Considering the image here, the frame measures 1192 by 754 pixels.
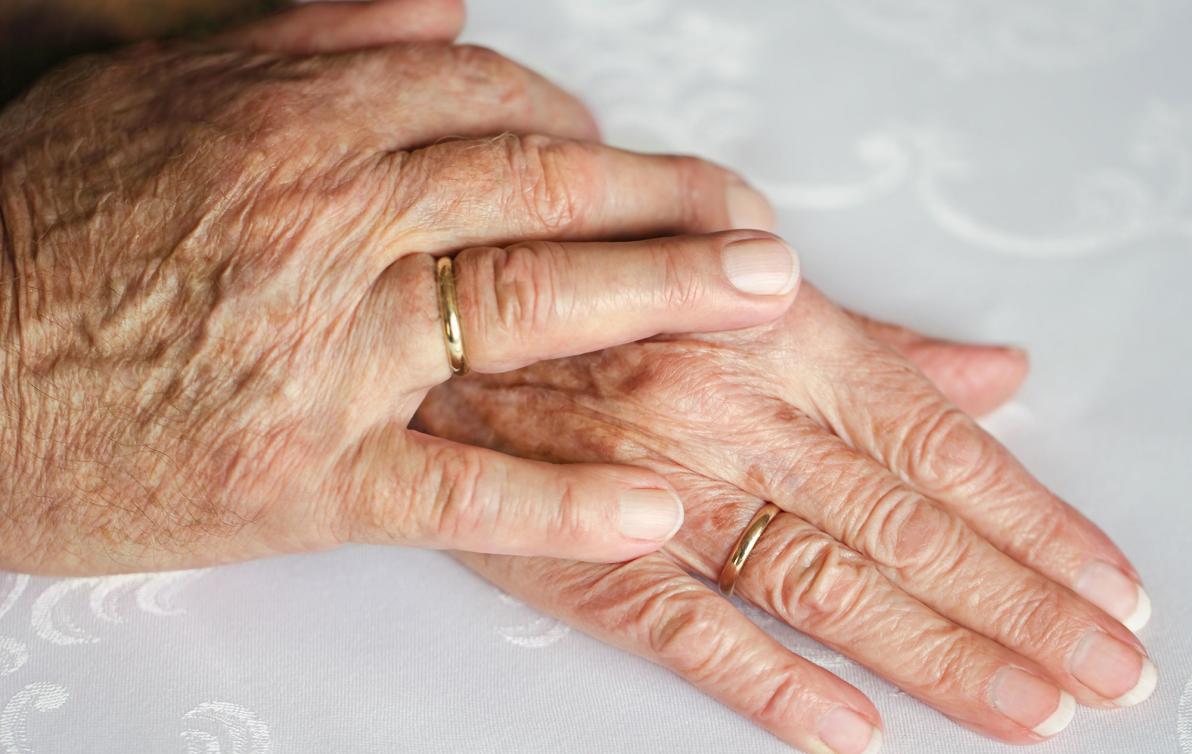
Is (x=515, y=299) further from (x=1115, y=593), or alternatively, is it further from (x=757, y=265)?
(x=1115, y=593)

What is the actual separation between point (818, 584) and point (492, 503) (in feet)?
0.87

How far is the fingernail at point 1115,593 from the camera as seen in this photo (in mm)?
916

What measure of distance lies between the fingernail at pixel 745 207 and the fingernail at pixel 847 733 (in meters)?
0.48

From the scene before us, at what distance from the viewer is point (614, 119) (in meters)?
1.41

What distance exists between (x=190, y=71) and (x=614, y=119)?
0.54 meters

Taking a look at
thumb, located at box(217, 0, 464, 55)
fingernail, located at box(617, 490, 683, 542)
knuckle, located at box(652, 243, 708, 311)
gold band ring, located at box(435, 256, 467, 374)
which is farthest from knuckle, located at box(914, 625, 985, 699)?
thumb, located at box(217, 0, 464, 55)

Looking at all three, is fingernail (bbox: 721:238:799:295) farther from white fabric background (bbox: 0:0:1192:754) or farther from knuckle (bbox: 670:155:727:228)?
white fabric background (bbox: 0:0:1192:754)

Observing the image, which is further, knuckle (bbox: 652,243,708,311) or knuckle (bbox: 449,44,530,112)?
knuckle (bbox: 449,44,530,112)

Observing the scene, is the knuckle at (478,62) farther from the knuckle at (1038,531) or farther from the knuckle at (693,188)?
the knuckle at (1038,531)

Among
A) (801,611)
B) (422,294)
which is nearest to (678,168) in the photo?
(422,294)

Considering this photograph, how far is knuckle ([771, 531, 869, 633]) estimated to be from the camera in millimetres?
903

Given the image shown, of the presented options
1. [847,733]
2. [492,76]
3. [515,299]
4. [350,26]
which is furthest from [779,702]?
[350,26]

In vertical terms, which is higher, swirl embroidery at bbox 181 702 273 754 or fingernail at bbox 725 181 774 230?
fingernail at bbox 725 181 774 230

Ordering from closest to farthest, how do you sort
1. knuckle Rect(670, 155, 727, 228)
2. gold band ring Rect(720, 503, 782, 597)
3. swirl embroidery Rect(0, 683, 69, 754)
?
1. swirl embroidery Rect(0, 683, 69, 754)
2. gold band ring Rect(720, 503, 782, 597)
3. knuckle Rect(670, 155, 727, 228)
